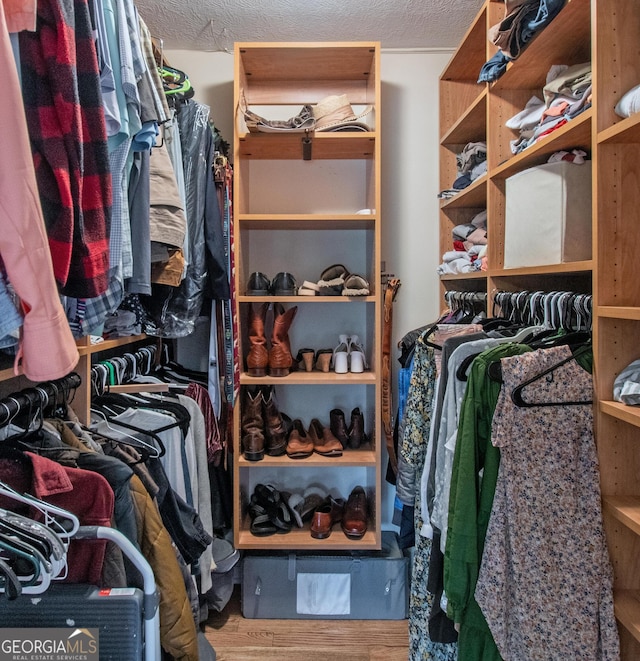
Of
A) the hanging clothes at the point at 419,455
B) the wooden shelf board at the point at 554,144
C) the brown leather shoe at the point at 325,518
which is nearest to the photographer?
the wooden shelf board at the point at 554,144

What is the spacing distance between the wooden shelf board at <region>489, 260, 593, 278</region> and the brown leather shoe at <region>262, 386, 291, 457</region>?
3.35ft

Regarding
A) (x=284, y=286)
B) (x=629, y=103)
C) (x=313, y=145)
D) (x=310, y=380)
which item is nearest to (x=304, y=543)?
(x=310, y=380)

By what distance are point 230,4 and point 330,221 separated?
91 centimetres

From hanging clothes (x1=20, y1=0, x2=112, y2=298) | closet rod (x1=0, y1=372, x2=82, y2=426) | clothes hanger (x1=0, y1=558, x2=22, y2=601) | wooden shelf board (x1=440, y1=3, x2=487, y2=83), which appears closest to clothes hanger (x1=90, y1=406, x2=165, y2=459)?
closet rod (x1=0, y1=372, x2=82, y2=426)

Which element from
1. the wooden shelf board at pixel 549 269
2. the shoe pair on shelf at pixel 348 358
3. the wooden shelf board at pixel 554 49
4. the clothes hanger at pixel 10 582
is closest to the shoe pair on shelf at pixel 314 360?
the shoe pair on shelf at pixel 348 358

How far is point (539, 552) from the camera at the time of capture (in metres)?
1.00

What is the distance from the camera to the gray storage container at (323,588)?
1.91 meters

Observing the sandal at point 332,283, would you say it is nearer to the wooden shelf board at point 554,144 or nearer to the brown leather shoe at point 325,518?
the wooden shelf board at point 554,144

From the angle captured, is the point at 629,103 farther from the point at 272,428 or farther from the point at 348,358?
the point at 272,428

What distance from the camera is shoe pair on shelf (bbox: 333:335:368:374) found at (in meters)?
2.04

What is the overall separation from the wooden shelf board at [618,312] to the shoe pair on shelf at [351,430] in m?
1.22

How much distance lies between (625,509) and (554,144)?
89 cm

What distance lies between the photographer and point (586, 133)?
1.17m

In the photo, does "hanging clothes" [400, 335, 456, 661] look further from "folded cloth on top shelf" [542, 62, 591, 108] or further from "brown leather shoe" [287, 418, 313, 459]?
"folded cloth on top shelf" [542, 62, 591, 108]
